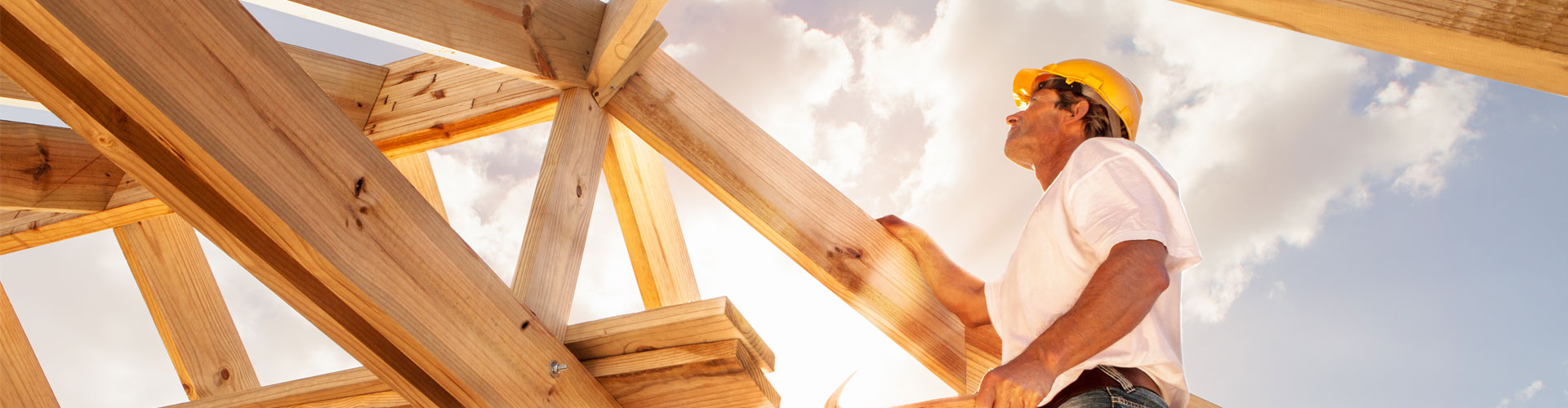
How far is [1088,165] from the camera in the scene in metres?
1.60

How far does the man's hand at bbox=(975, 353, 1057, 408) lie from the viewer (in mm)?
1283

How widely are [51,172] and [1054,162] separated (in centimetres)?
281

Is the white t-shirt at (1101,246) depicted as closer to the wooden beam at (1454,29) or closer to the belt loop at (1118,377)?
the belt loop at (1118,377)

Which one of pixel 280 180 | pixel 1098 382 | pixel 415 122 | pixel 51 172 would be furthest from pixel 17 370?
pixel 1098 382

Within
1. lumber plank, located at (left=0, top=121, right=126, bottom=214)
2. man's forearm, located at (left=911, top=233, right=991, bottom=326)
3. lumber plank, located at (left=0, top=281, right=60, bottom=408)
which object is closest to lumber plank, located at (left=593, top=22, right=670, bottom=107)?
man's forearm, located at (left=911, top=233, right=991, bottom=326)

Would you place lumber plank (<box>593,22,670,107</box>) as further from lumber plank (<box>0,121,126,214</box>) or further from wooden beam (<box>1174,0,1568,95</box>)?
lumber plank (<box>0,121,126,214</box>)

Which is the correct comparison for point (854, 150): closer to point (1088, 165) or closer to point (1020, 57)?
point (1020, 57)

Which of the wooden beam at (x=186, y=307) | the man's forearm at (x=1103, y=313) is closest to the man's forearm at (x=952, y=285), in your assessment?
the man's forearm at (x=1103, y=313)

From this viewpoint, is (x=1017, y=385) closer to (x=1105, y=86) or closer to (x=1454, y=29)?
(x=1454, y=29)

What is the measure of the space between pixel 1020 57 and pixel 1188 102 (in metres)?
3.03

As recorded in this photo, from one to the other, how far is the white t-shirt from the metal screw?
0.87 metres

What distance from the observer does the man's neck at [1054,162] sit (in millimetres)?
1966

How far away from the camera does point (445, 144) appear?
119 inches

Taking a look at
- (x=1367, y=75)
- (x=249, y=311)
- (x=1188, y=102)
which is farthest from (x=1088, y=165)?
(x=1367, y=75)
